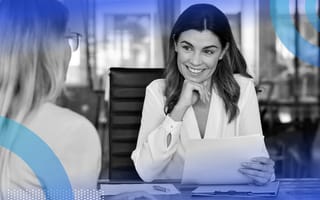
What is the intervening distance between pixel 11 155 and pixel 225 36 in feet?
2.56

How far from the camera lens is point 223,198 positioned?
172 centimetres

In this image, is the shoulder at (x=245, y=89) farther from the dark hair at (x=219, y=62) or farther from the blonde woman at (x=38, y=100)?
the blonde woman at (x=38, y=100)

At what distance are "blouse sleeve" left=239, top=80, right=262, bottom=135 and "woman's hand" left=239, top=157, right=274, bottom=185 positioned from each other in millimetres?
104

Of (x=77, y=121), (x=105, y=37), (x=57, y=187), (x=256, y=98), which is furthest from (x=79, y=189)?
(x=256, y=98)

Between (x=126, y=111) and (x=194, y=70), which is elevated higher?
(x=194, y=70)

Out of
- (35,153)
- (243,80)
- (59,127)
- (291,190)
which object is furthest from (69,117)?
(291,190)

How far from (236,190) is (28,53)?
0.78m

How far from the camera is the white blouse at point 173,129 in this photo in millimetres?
1807

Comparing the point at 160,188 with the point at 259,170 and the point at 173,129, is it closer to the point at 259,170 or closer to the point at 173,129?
the point at 173,129

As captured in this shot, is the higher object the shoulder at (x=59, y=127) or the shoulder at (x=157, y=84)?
the shoulder at (x=157, y=84)

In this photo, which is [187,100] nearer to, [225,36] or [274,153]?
[225,36]

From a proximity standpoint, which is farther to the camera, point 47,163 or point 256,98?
point 256,98

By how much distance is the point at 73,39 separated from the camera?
5.58 ft

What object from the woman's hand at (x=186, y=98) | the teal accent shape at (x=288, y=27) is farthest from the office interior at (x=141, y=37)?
the woman's hand at (x=186, y=98)
